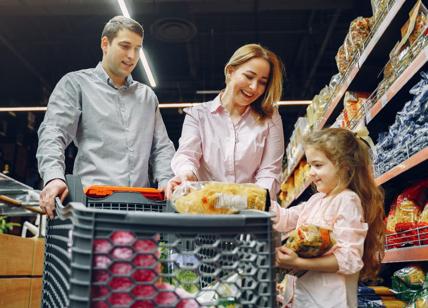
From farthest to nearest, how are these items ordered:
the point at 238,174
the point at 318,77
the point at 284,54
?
the point at 318,77 → the point at 284,54 → the point at 238,174

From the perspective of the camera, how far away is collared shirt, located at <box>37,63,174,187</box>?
6.02 feet

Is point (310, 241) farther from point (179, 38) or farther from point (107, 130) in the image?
point (179, 38)

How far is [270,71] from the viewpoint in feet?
5.84

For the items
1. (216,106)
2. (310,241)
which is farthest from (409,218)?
(310,241)

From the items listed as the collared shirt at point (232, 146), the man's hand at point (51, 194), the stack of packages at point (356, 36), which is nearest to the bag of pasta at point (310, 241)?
the collared shirt at point (232, 146)

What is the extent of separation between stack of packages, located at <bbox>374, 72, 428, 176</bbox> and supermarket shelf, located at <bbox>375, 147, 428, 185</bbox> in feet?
0.22

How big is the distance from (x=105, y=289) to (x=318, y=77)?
32.2 ft

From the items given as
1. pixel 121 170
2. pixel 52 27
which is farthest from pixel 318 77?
pixel 121 170

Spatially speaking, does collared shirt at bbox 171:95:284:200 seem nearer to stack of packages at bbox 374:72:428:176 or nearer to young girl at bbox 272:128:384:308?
young girl at bbox 272:128:384:308

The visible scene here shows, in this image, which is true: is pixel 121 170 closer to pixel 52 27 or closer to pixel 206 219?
pixel 206 219

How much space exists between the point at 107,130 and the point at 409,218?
4.74 feet

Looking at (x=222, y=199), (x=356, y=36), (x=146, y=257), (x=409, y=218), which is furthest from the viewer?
(x=356, y=36)

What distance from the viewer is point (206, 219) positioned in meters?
0.70

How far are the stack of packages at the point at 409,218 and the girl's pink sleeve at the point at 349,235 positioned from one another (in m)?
0.66
